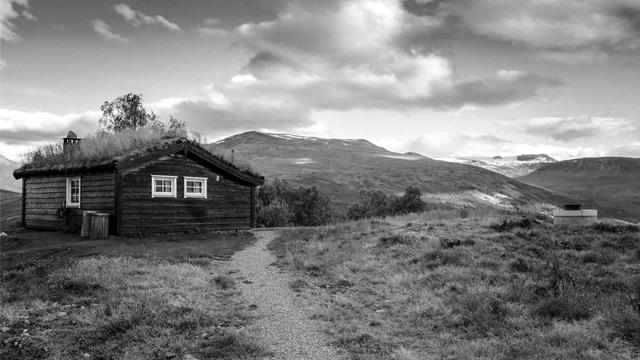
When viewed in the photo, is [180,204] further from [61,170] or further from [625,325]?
[625,325]

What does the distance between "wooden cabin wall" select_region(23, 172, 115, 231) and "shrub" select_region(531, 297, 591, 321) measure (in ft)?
68.6

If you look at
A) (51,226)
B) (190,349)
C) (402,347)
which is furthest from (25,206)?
(402,347)

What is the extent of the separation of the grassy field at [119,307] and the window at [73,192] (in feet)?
26.5

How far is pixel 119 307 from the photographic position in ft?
36.8

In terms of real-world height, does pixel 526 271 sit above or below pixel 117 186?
below

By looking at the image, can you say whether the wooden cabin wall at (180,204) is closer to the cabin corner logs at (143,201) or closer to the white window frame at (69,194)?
the cabin corner logs at (143,201)

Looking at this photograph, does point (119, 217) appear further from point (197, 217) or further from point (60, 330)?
point (60, 330)

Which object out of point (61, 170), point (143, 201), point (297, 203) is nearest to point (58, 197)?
point (61, 170)

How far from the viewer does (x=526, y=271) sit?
14.5m

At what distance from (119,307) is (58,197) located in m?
Answer: 20.7

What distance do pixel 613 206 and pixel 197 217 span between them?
191m

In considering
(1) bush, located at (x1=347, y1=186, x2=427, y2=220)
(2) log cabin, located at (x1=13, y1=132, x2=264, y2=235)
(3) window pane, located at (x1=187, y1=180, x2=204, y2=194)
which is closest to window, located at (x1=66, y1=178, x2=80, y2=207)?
(2) log cabin, located at (x1=13, y1=132, x2=264, y2=235)

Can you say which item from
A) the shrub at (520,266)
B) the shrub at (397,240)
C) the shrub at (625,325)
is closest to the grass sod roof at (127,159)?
the shrub at (397,240)

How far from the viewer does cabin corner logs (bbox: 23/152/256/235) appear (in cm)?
2431
